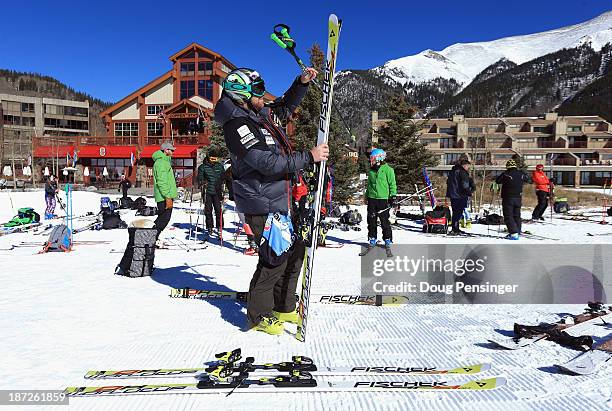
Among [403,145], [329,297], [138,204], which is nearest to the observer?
[329,297]

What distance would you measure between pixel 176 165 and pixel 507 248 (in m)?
32.5

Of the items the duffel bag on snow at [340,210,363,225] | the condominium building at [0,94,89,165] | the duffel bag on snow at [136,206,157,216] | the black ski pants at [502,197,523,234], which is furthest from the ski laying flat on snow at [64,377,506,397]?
the condominium building at [0,94,89,165]

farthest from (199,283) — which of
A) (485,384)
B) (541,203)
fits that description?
(541,203)

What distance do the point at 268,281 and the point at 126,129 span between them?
1642 inches

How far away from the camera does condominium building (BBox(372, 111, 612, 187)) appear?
63.1 m

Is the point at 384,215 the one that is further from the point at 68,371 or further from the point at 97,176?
the point at 97,176

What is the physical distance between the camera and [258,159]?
11.0ft

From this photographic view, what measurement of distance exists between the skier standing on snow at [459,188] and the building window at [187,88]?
3260cm

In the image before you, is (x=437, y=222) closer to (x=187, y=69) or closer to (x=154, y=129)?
(x=187, y=69)

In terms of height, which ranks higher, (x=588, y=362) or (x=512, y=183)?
(x=512, y=183)

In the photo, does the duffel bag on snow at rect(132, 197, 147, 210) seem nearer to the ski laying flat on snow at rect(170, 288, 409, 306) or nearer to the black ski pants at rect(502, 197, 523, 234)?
the black ski pants at rect(502, 197, 523, 234)

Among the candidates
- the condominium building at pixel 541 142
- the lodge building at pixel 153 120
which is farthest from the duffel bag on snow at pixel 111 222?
the condominium building at pixel 541 142

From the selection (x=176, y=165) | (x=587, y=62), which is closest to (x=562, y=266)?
(x=176, y=165)

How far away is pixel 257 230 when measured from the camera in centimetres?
363
